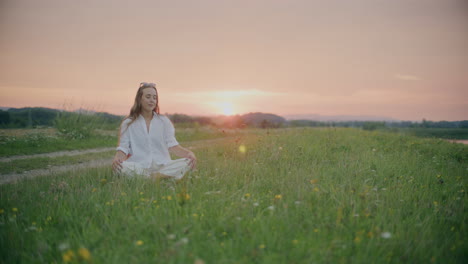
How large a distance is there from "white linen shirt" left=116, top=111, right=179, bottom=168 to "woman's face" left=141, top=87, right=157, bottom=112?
257 millimetres

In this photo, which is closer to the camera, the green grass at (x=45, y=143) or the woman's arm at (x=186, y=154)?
the woman's arm at (x=186, y=154)

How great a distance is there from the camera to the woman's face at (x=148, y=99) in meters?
4.86

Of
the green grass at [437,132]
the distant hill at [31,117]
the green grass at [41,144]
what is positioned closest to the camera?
the green grass at [41,144]

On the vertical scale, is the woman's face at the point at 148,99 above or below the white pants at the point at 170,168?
above

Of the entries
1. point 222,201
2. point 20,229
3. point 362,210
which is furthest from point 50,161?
point 362,210

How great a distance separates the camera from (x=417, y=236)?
272 cm

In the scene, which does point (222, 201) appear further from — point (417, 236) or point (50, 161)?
point (50, 161)

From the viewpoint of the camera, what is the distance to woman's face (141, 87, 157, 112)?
15.9ft

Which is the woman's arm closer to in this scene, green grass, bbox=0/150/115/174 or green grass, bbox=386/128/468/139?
green grass, bbox=0/150/115/174

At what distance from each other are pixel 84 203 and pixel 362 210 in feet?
11.5

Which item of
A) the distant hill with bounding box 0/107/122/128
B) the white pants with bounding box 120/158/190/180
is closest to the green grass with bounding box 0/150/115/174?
the white pants with bounding box 120/158/190/180

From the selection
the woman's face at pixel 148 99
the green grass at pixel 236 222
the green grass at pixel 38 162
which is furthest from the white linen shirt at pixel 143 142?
the green grass at pixel 38 162

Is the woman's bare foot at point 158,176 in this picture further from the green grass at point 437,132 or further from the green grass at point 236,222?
the green grass at point 437,132

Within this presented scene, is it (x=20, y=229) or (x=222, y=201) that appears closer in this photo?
(x=20, y=229)
